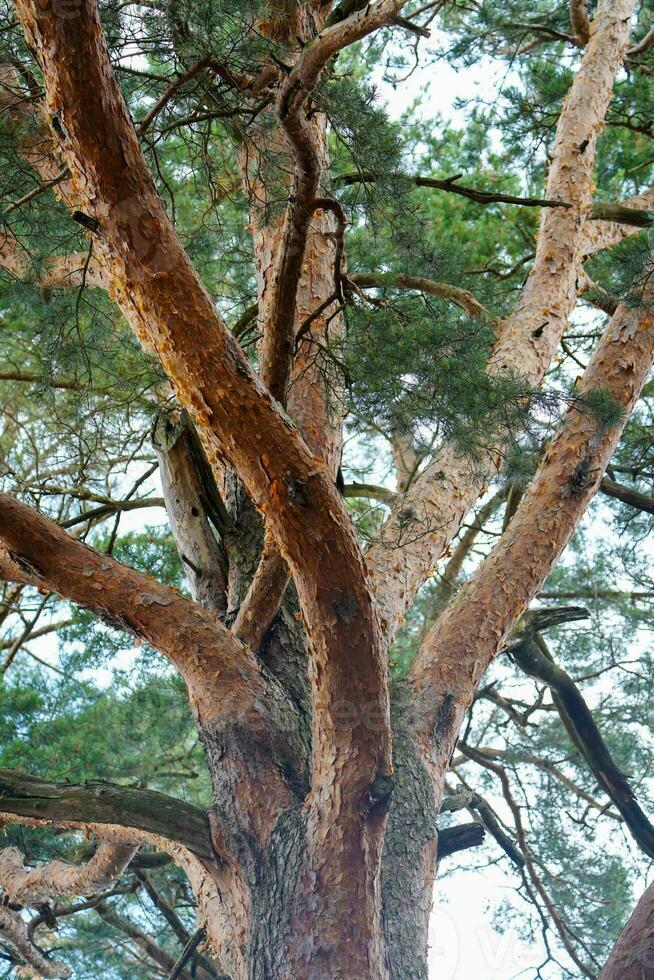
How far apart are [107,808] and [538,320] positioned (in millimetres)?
2184

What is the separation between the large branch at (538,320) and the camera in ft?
9.25

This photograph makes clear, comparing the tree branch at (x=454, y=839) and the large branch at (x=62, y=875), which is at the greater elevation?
the large branch at (x=62, y=875)

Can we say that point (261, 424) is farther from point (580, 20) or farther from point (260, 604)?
point (580, 20)

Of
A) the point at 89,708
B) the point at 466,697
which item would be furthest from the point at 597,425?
the point at 89,708

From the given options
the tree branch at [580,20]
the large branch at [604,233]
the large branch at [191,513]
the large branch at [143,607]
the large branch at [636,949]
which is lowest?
the large branch at [636,949]

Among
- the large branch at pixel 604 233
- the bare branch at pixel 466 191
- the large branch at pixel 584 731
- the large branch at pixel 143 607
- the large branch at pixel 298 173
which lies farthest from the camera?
the large branch at pixel 604 233

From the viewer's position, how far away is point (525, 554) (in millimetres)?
2697

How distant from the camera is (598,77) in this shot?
3.67m

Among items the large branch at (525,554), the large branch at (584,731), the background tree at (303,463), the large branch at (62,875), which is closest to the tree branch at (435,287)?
the background tree at (303,463)

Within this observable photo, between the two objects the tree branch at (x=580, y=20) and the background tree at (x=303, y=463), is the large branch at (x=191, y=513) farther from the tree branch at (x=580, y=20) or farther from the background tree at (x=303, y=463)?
the tree branch at (x=580, y=20)

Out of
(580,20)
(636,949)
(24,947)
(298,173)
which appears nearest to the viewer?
(636,949)

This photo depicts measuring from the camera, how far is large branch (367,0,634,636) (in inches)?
111


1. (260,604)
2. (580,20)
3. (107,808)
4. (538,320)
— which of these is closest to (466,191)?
(538,320)

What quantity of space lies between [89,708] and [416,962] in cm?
267
